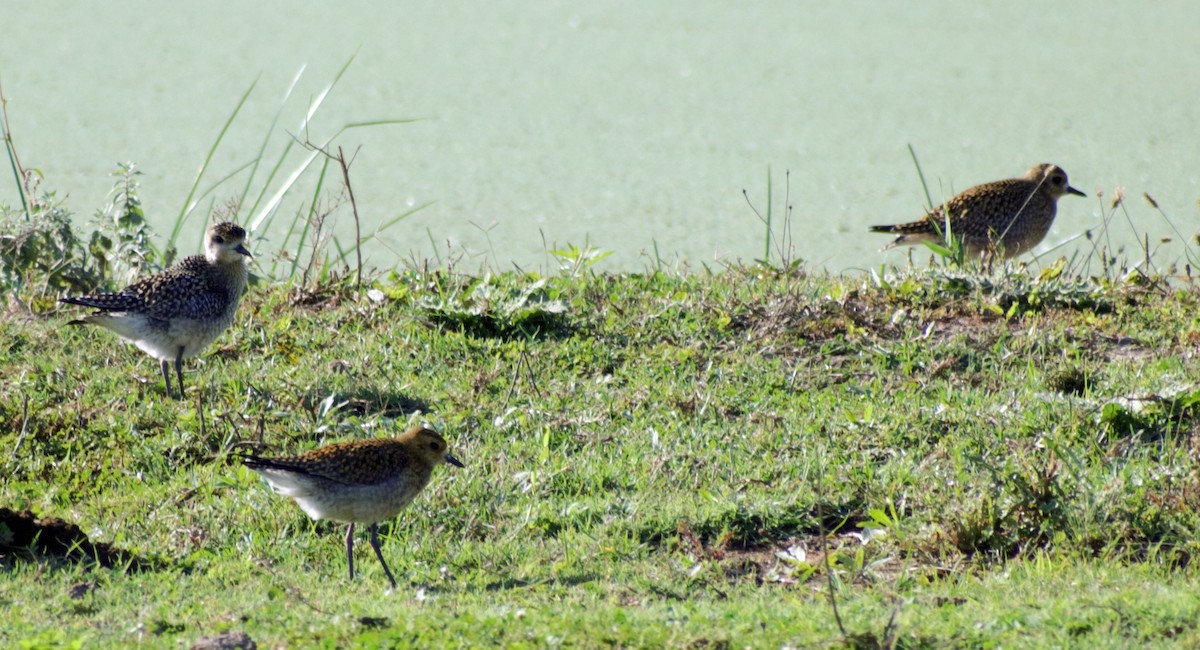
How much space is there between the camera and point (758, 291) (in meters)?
9.05

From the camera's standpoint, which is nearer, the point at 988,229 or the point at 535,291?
the point at 535,291

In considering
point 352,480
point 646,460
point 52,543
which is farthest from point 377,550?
point 646,460

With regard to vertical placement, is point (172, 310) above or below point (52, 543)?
above

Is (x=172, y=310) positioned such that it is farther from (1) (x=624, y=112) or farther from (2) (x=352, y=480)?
(1) (x=624, y=112)

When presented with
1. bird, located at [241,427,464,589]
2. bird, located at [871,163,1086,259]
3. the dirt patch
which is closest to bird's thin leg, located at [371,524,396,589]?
bird, located at [241,427,464,589]

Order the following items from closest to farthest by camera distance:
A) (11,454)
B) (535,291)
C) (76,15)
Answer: (11,454) → (535,291) → (76,15)

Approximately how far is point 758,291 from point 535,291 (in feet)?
4.67

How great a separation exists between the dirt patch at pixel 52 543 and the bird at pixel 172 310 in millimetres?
1595

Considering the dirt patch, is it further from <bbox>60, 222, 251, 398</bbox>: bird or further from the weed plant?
<bbox>60, 222, 251, 398</bbox>: bird

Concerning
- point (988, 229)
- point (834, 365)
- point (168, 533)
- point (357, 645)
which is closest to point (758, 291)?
point (834, 365)

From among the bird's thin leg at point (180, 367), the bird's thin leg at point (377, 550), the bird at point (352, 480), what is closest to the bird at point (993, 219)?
the bird's thin leg at point (180, 367)

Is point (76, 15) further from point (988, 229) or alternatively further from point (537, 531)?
point (537, 531)

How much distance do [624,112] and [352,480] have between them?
352 inches

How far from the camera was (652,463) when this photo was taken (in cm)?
684
